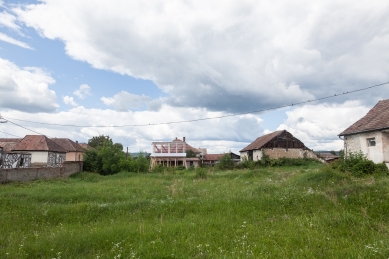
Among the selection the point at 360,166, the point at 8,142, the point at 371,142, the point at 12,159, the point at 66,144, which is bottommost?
the point at 360,166

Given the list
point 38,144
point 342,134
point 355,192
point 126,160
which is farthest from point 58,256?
point 38,144

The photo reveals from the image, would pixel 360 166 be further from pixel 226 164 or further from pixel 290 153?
pixel 290 153

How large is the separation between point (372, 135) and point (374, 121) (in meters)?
1.04

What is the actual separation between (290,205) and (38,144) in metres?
32.5

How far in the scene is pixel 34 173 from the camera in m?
18.7

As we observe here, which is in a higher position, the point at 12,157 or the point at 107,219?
the point at 12,157

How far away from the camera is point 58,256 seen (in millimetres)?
4902

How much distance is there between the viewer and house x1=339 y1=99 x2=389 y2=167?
1554 centimetres

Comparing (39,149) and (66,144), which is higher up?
(66,144)

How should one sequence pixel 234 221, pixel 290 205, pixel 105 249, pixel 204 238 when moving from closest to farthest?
pixel 105 249 < pixel 204 238 < pixel 234 221 < pixel 290 205

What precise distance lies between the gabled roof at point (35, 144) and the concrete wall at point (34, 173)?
9357 mm

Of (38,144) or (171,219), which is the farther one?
(38,144)

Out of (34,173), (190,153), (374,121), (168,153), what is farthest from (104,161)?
(190,153)

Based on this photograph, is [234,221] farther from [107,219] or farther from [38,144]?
[38,144]
